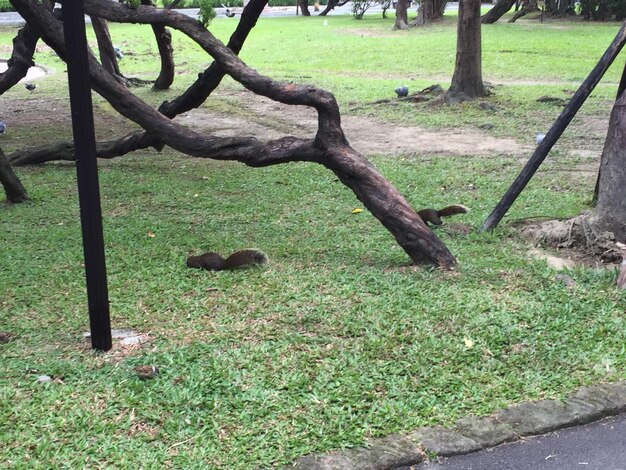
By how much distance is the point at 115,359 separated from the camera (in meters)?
3.59

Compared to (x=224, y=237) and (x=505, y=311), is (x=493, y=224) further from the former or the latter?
(x=224, y=237)

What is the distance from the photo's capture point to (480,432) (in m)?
3.02

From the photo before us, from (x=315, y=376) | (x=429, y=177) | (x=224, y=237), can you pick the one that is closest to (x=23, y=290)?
(x=224, y=237)

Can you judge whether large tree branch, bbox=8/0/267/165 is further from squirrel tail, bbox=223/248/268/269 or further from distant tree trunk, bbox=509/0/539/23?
distant tree trunk, bbox=509/0/539/23

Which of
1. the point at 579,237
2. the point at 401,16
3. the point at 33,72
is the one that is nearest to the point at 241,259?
the point at 579,237

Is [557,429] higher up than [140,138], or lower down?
lower down

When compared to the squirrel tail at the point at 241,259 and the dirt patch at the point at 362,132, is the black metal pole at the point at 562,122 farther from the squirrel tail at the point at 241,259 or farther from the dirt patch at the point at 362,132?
the dirt patch at the point at 362,132

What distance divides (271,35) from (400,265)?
992 inches

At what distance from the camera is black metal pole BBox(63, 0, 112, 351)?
3389 mm

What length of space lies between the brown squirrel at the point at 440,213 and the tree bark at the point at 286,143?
795 mm

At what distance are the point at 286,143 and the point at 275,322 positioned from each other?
5.53 ft

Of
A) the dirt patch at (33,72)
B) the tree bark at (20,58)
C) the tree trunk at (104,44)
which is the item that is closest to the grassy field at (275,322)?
the tree bark at (20,58)

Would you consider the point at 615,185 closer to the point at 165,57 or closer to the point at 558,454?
the point at 558,454

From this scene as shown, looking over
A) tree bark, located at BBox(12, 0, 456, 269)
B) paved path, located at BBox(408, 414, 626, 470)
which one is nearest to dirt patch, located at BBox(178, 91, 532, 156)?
tree bark, located at BBox(12, 0, 456, 269)
